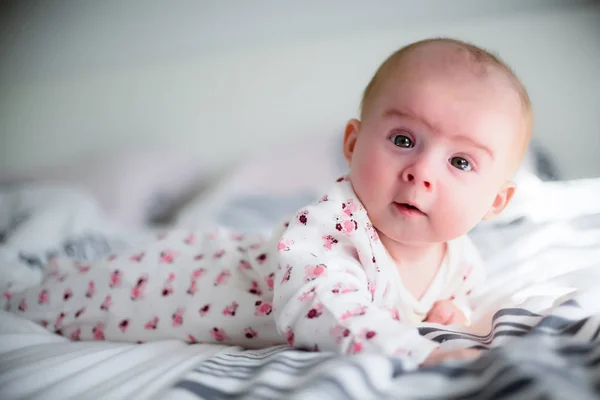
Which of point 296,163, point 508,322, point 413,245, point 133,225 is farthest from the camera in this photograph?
point 296,163

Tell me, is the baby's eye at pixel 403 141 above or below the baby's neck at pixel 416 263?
above

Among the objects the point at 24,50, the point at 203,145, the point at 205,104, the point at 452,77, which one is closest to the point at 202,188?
the point at 203,145

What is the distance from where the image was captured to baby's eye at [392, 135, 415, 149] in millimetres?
716

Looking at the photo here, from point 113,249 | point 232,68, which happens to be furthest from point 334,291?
point 232,68

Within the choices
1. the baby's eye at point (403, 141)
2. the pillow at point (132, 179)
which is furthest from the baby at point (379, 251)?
the pillow at point (132, 179)

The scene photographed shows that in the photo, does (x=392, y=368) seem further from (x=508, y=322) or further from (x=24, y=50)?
(x=24, y=50)

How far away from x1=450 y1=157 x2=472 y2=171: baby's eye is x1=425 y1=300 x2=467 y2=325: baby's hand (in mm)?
269

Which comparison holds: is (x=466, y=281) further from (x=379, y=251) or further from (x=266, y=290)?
(x=266, y=290)

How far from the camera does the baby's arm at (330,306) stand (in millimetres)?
558

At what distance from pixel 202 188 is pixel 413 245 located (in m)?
0.88

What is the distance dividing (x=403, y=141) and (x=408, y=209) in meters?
0.10

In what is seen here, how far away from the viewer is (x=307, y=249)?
2.28ft

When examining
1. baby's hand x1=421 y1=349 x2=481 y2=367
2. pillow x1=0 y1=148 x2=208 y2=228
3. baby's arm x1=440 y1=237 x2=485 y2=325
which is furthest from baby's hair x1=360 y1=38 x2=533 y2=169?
pillow x1=0 y1=148 x2=208 y2=228

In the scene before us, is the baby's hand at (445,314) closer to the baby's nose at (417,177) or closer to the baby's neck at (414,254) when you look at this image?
the baby's neck at (414,254)
